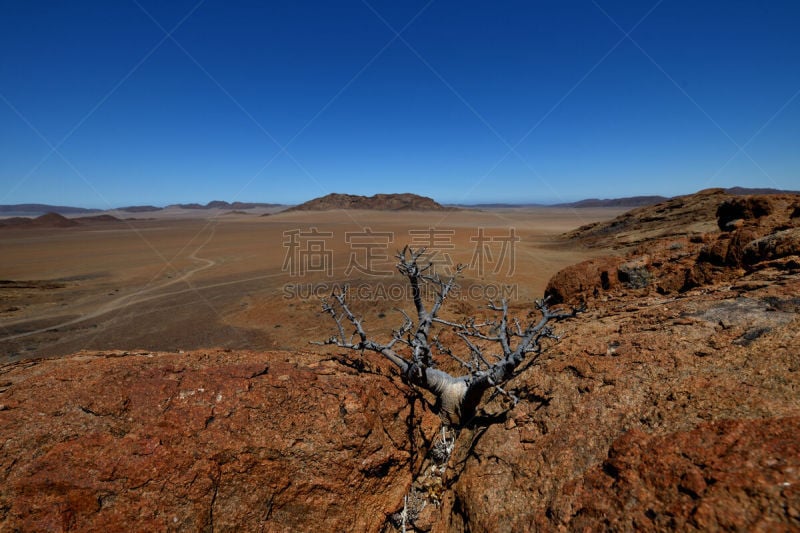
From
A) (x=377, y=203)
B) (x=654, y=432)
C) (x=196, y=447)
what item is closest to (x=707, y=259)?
(x=654, y=432)

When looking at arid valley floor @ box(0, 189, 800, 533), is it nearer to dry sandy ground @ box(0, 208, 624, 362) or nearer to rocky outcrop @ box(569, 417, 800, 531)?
rocky outcrop @ box(569, 417, 800, 531)

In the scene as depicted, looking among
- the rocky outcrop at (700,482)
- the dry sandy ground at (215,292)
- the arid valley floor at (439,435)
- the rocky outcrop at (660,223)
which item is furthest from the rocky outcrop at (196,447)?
the rocky outcrop at (660,223)

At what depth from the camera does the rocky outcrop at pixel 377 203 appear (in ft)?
358

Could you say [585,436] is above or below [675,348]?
below

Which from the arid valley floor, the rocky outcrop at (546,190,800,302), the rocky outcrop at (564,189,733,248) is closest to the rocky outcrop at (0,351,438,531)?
the arid valley floor

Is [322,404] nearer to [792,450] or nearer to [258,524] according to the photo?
[258,524]

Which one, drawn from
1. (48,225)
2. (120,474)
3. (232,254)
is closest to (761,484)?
(120,474)

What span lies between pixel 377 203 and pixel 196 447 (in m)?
113

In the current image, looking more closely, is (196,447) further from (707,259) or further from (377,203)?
(377,203)

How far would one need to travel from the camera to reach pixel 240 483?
2.41 meters

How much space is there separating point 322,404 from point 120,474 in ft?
4.40

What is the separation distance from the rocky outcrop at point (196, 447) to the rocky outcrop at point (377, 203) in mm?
104518

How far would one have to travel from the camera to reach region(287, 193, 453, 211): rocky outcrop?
10900 cm

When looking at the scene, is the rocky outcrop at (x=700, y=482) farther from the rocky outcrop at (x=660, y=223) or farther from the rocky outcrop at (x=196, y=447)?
the rocky outcrop at (x=660, y=223)
